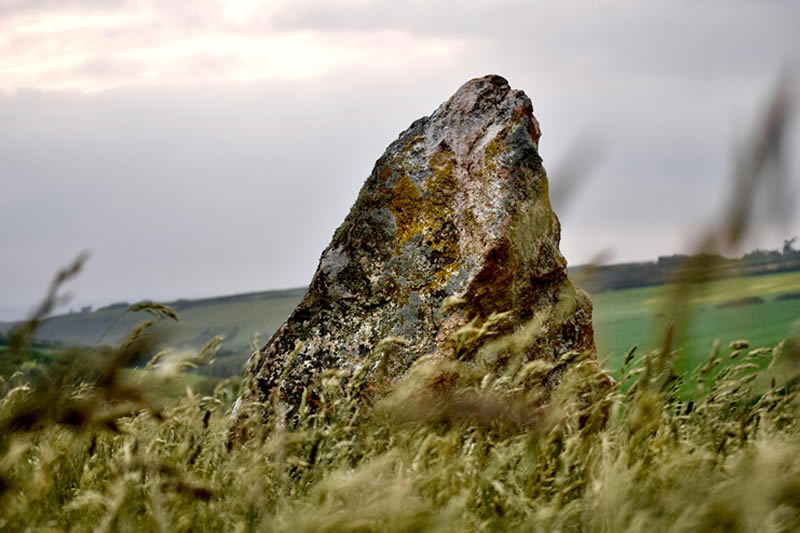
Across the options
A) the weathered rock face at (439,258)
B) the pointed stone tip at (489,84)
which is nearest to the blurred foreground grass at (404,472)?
the weathered rock face at (439,258)

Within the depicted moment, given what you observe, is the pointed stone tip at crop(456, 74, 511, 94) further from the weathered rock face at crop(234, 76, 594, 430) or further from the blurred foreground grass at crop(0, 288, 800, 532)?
the blurred foreground grass at crop(0, 288, 800, 532)

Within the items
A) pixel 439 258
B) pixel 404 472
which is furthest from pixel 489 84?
pixel 404 472

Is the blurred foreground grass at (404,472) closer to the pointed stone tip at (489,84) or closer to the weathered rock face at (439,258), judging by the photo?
the weathered rock face at (439,258)

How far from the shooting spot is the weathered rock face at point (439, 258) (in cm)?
478

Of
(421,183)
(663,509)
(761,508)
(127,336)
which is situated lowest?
(663,509)

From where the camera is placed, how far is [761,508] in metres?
1.64

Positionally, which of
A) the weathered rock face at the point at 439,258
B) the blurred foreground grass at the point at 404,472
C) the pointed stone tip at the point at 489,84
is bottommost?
the blurred foreground grass at the point at 404,472

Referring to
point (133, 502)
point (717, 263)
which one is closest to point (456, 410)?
point (133, 502)

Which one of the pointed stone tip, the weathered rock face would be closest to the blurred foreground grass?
the weathered rock face

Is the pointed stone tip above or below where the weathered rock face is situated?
above

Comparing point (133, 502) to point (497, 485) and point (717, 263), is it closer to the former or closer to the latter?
point (497, 485)

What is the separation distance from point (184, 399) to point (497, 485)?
2.74 meters

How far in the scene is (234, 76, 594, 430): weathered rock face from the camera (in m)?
4.78

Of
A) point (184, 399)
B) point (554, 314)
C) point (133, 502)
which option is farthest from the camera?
point (554, 314)
